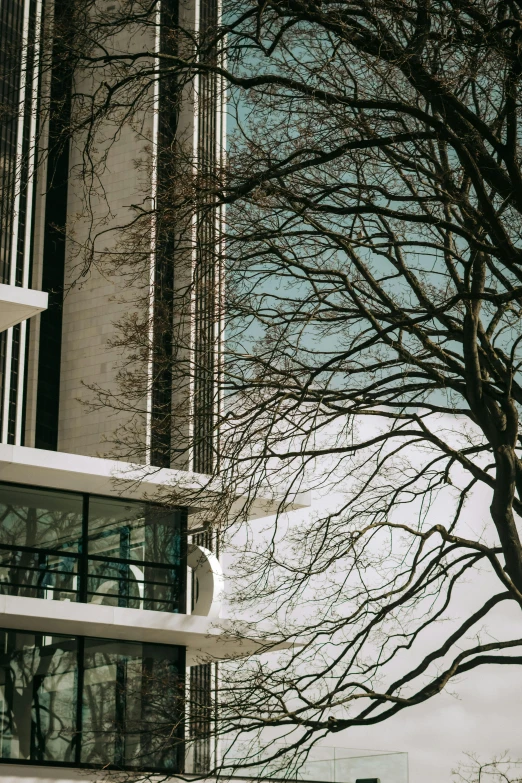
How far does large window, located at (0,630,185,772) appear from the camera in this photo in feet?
74.8

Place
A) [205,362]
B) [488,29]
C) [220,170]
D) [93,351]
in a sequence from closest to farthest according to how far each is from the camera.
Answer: [488,29]
[220,170]
[205,362]
[93,351]

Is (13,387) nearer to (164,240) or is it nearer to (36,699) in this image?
(36,699)

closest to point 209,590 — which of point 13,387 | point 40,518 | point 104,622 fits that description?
point 104,622

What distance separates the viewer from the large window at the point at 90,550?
2350cm

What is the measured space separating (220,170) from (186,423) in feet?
11.9

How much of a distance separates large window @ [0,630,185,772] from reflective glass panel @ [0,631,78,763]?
0.02 metres

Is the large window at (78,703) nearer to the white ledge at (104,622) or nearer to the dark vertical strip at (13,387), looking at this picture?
the white ledge at (104,622)

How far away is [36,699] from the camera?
75.7 ft

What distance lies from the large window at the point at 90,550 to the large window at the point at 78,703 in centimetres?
104

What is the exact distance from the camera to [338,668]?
14320 mm

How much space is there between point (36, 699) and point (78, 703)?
902mm

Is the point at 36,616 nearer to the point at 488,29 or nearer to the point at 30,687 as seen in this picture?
the point at 30,687

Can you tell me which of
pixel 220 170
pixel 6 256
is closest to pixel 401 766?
pixel 220 170

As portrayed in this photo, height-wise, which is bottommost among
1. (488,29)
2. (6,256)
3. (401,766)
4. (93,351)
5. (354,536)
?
(401,766)
